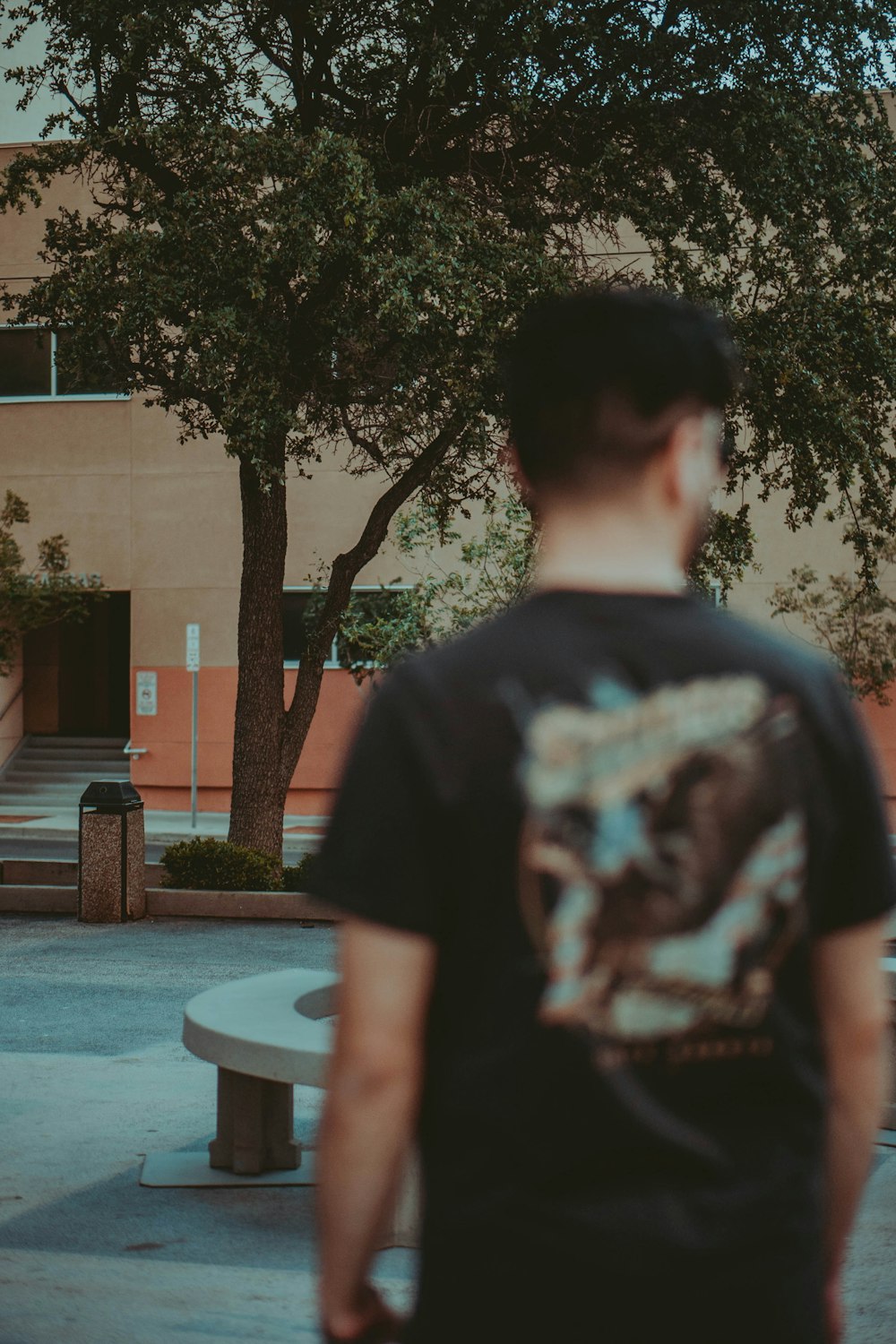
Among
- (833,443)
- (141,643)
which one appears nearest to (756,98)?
(833,443)

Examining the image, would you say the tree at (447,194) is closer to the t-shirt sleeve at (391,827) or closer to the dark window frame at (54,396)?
the t-shirt sleeve at (391,827)

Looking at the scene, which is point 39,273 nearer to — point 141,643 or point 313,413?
point 141,643

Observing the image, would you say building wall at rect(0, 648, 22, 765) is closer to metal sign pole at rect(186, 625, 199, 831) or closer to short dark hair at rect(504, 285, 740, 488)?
metal sign pole at rect(186, 625, 199, 831)

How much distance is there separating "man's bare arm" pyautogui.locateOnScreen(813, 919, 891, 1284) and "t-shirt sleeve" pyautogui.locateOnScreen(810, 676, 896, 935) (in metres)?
0.03

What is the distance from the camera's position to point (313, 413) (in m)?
14.6

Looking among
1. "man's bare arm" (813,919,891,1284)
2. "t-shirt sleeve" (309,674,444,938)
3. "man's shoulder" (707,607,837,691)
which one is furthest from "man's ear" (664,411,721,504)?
"man's bare arm" (813,919,891,1284)

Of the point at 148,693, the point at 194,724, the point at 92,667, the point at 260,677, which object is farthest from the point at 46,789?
the point at 260,677

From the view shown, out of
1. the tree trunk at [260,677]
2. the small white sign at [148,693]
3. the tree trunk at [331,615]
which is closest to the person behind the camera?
the tree trunk at [260,677]

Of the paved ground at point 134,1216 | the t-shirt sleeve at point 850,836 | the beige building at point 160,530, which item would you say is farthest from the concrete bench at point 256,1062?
the beige building at point 160,530

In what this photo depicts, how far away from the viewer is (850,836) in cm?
176

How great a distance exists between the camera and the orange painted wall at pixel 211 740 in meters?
25.9

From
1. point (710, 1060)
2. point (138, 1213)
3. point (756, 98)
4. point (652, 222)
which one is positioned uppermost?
→ point (756, 98)

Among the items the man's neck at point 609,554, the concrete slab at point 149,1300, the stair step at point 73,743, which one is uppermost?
the man's neck at point 609,554

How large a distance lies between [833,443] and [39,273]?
17507mm
